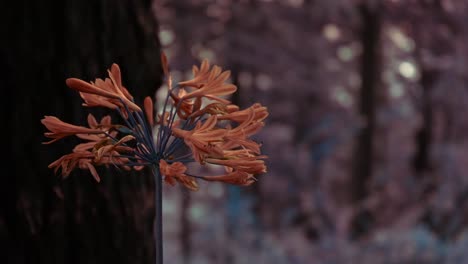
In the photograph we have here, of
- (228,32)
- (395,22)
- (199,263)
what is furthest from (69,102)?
(395,22)

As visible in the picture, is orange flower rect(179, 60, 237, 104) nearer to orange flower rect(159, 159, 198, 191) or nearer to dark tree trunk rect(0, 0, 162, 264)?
orange flower rect(159, 159, 198, 191)

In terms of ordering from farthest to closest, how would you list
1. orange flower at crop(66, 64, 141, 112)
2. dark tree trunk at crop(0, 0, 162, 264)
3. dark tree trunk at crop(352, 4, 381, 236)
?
dark tree trunk at crop(352, 4, 381, 236) < dark tree trunk at crop(0, 0, 162, 264) < orange flower at crop(66, 64, 141, 112)

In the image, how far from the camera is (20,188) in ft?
7.38

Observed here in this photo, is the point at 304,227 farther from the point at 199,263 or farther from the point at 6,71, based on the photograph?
the point at 6,71

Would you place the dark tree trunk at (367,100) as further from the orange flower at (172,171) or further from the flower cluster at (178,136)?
the orange flower at (172,171)

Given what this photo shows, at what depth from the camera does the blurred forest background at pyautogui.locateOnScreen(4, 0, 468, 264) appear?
2.29m

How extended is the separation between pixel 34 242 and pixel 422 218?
359 inches

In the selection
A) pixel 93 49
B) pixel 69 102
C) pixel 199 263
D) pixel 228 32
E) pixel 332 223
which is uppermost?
pixel 228 32

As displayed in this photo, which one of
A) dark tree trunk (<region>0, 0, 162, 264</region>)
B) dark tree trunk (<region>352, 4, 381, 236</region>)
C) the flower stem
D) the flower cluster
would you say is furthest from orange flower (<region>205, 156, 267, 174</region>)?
dark tree trunk (<region>352, 4, 381, 236</region>)

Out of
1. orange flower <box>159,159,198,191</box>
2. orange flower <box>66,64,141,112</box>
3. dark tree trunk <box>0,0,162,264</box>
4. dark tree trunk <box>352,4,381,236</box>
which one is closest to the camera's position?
orange flower <box>159,159,198,191</box>

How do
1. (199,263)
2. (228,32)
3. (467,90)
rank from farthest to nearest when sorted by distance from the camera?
(467,90)
(228,32)
(199,263)

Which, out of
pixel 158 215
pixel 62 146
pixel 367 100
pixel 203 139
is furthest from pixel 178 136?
pixel 367 100

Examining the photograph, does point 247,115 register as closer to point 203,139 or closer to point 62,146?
point 203,139

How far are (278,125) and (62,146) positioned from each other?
10260mm
